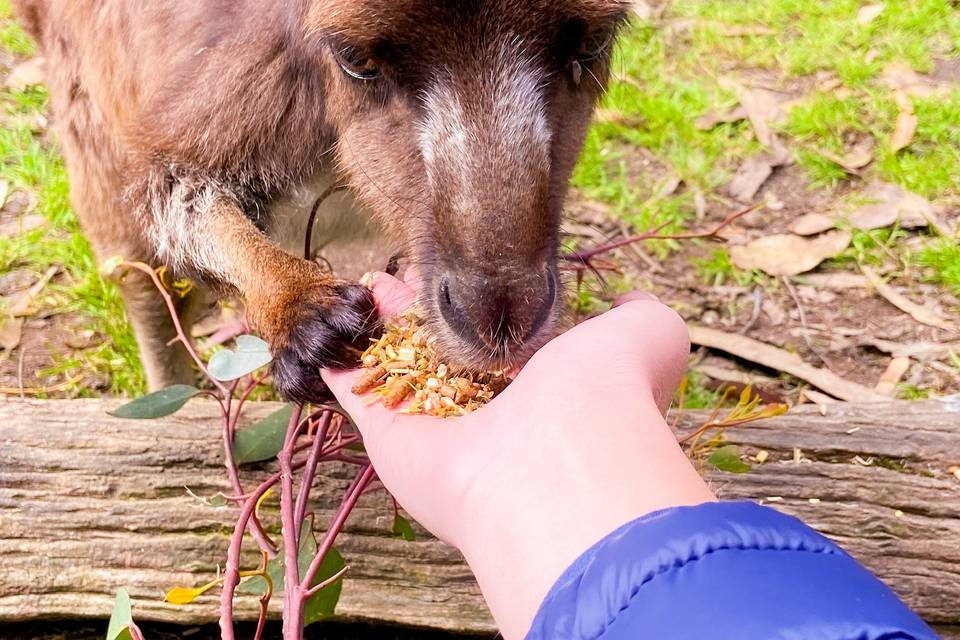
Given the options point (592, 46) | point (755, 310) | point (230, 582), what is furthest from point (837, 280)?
point (230, 582)

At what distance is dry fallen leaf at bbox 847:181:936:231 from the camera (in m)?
4.11

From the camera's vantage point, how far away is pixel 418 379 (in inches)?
74.4

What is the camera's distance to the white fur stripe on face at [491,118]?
1970 mm

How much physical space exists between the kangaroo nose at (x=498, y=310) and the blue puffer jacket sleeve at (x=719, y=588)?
2.11 feet

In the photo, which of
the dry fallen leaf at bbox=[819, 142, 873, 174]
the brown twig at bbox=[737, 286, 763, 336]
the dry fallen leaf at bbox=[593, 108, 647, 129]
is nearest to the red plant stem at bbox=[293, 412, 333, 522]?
the brown twig at bbox=[737, 286, 763, 336]

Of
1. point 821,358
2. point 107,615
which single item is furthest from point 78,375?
point 821,358

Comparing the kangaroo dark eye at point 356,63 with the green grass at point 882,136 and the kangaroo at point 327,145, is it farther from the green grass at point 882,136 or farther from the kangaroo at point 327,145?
the green grass at point 882,136

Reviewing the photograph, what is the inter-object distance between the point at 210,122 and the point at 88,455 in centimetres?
97

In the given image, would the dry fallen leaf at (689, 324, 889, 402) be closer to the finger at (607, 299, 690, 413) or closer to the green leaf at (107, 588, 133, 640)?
the finger at (607, 299, 690, 413)

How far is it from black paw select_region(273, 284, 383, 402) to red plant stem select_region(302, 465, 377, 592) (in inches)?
8.5

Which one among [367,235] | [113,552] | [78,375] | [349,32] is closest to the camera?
[349,32]

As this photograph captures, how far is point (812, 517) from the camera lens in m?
2.44

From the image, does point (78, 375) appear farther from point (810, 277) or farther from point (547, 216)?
point (810, 277)

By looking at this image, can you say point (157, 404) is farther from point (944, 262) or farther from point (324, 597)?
point (944, 262)
